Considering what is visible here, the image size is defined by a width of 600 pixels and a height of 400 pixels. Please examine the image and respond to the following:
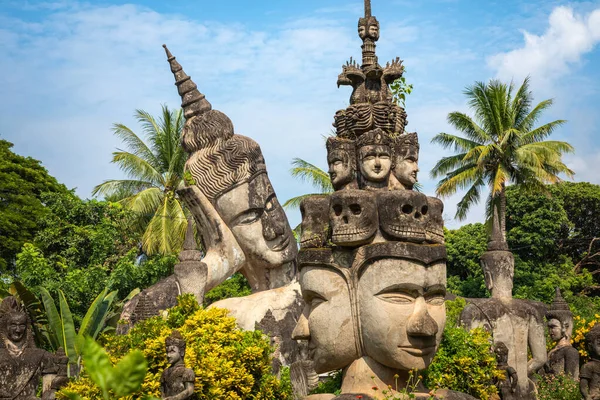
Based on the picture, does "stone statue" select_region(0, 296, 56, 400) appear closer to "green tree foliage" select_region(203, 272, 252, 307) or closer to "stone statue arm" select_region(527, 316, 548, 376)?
"stone statue arm" select_region(527, 316, 548, 376)

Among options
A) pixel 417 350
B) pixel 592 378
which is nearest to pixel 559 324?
pixel 592 378

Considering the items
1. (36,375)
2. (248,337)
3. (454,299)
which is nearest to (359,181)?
(248,337)

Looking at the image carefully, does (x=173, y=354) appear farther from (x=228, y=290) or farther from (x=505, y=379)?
(x=228, y=290)

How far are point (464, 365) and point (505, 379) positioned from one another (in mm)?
1103

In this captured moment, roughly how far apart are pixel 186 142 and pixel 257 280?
258cm

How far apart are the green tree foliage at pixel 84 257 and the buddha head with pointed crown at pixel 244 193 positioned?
8.10 m

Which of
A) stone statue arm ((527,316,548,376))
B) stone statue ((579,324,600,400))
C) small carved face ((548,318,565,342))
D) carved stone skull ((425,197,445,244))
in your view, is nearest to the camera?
carved stone skull ((425,197,445,244))

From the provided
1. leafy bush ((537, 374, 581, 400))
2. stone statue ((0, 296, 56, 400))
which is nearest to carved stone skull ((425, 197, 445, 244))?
leafy bush ((537, 374, 581, 400))

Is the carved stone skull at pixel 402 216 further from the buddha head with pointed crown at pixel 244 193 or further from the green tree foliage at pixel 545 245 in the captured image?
the green tree foliage at pixel 545 245

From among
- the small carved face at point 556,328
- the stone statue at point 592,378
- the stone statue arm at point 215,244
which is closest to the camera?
the stone statue at point 592,378

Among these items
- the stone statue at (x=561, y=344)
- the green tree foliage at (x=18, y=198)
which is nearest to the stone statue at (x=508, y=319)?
the stone statue at (x=561, y=344)

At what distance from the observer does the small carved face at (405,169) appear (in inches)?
296

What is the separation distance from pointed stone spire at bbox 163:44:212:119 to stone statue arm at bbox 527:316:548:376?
255 inches

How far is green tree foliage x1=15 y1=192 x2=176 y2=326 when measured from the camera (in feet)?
67.6
